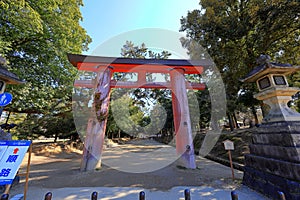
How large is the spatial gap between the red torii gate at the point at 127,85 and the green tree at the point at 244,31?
218 cm

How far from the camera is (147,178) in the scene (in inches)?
158

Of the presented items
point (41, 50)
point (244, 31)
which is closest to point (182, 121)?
point (244, 31)

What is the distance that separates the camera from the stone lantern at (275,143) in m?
2.63

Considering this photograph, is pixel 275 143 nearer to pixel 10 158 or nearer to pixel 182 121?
pixel 182 121

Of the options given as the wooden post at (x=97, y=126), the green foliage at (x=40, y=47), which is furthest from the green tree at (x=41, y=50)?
the wooden post at (x=97, y=126)

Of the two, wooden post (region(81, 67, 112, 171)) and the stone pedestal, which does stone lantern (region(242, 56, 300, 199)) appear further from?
wooden post (region(81, 67, 112, 171))

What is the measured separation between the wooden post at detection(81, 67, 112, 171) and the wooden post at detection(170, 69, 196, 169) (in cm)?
281

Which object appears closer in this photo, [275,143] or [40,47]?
[275,143]

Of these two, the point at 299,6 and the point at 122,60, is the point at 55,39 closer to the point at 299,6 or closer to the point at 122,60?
the point at 122,60

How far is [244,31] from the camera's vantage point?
6000 millimetres

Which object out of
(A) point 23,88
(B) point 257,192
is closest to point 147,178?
(B) point 257,192

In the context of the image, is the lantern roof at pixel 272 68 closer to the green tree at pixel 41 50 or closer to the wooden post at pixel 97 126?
the wooden post at pixel 97 126

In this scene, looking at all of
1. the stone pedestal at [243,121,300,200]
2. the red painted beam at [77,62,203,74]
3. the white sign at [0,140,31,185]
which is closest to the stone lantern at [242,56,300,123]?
the stone pedestal at [243,121,300,200]

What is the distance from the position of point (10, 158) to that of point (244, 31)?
28.2 ft
